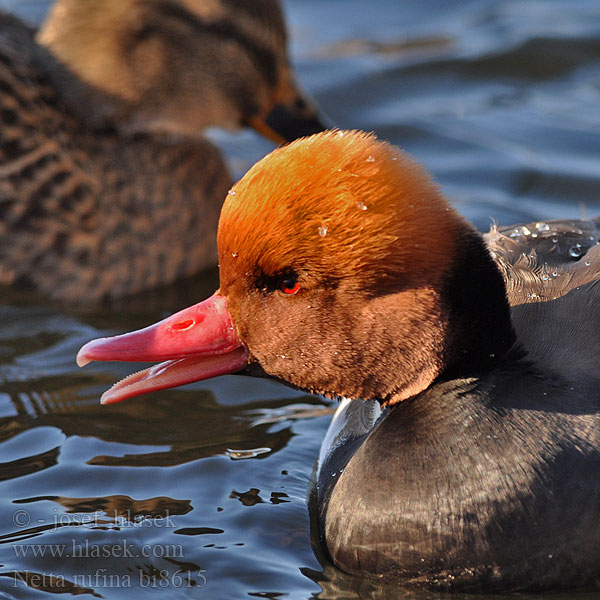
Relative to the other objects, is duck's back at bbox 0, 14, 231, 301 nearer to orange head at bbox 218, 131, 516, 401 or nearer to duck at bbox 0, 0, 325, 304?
duck at bbox 0, 0, 325, 304

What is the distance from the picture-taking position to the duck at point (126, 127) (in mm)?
6637

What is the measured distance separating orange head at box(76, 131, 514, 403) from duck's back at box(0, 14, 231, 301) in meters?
2.24

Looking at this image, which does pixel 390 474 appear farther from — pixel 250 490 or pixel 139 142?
pixel 139 142

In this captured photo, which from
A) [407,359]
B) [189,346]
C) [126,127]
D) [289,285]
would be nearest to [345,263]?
[289,285]

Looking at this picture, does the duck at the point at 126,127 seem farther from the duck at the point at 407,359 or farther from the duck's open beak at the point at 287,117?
the duck at the point at 407,359

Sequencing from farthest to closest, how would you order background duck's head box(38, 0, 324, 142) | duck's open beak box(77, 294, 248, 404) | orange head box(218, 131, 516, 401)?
background duck's head box(38, 0, 324, 142) < duck's open beak box(77, 294, 248, 404) < orange head box(218, 131, 516, 401)

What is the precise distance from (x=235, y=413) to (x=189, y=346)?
1.43m

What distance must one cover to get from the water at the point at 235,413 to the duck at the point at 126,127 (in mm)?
231

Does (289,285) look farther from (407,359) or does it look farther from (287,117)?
(287,117)

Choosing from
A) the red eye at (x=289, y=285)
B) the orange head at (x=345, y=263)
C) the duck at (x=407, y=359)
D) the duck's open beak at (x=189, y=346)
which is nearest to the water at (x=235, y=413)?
the duck at (x=407, y=359)

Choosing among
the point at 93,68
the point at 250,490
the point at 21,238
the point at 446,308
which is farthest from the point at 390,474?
the point at 93,68

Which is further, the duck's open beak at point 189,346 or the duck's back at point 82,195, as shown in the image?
the duck's back at point 82,195

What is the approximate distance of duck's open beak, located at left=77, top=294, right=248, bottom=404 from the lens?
448 cm

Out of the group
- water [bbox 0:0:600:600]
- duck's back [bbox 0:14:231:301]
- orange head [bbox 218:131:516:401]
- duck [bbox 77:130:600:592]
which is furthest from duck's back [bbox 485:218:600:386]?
duck's back [bbox 0:14:231:301]
